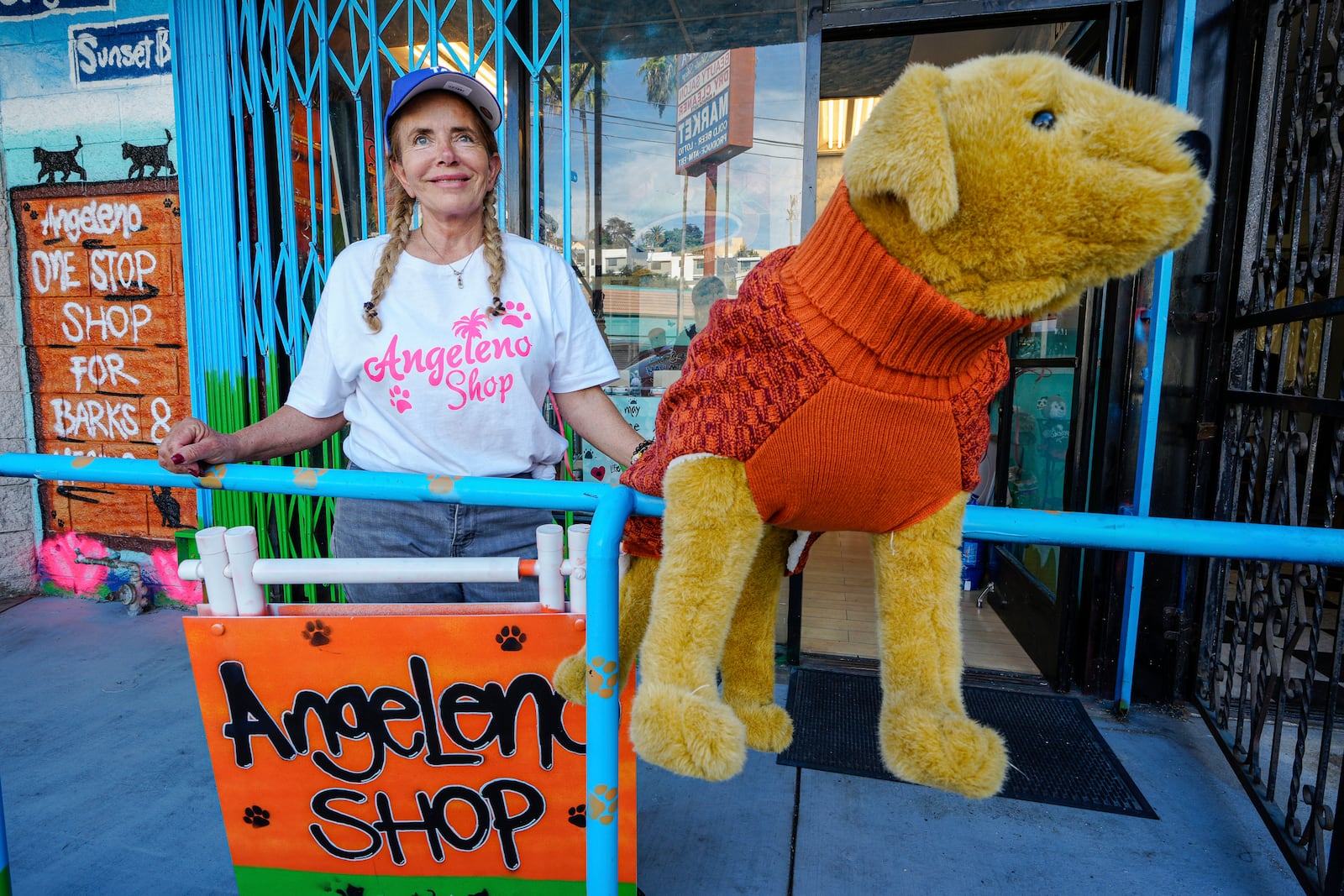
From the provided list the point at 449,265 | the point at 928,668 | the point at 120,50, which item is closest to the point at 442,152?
the point at 449,265

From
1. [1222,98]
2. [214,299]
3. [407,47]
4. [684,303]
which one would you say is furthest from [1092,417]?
[214,299]

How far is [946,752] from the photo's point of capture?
721 mm

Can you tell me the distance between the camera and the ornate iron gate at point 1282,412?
77.7 inches

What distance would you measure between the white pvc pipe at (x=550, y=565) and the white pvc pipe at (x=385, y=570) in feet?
0.15

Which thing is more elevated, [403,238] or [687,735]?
[403,238]

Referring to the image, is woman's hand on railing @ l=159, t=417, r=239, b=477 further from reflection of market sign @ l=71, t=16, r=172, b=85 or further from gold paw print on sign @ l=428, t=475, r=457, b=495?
reflection of market sign @ l=71, t=16, r=172, b=85

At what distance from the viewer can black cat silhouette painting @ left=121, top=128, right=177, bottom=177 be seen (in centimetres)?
325

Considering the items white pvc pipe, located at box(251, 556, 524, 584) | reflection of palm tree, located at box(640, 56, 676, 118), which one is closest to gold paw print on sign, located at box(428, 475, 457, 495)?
white pvc pipe, located at box(251, 556, 524, 584)

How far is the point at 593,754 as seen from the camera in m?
0.95

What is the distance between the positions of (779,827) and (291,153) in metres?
3.19

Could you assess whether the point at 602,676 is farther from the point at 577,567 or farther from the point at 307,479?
the point at 307,479

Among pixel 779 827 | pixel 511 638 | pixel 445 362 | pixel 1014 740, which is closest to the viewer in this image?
pixel 511 638

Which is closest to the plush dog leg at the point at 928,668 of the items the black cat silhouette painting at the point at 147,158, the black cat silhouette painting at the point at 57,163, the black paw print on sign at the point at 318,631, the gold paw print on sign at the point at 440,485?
the gold paw print on sign at the point at 440,485

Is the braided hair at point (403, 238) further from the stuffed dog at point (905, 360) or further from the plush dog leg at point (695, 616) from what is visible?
the plush dog leg at point (695, 616)
